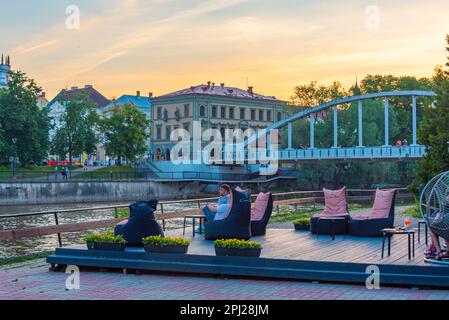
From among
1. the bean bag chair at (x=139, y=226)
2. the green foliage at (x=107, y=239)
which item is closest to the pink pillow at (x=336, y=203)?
the bean bag chair at (x=139, y=226)

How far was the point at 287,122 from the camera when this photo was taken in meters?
75.6

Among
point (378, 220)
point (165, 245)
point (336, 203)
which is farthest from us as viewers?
point (336, 203)

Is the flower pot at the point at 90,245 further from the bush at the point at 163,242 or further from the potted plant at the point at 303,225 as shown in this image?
the potted plant at the point at 303,225

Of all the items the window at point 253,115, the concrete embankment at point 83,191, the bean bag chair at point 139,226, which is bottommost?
the concrete embankment at point 83,191

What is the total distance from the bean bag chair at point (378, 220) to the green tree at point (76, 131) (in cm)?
6219

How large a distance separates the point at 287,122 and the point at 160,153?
25498mm

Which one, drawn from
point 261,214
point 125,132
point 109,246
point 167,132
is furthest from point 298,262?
point 167,132

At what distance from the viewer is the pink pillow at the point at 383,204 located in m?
15.1

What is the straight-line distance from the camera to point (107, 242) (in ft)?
41.3

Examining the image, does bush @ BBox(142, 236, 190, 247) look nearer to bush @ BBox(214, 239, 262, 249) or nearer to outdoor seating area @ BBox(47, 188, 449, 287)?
outdoor seating area @ BBox(47, 188, 449, 287)

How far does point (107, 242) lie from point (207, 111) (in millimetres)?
80452

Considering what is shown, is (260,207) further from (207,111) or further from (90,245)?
(207,111)

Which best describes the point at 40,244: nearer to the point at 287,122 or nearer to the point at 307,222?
the point at 307,222

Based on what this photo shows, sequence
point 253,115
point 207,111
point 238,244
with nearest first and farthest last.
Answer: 1. point 238,244
2. point 207,111
3. point 253,115
